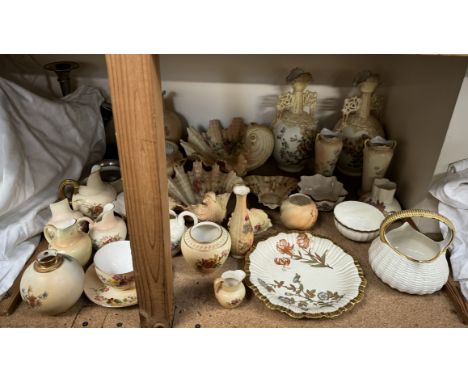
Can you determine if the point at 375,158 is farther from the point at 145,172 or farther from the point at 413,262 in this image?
the point at 145,172

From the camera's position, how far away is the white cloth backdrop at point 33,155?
1.11 m

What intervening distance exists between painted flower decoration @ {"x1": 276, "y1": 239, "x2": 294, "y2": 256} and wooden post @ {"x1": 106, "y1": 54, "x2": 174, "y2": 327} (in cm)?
38

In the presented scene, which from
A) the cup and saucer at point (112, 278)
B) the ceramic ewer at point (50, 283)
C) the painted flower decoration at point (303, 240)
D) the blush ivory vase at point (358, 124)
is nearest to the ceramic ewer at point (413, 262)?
the painted flower decoration at point (303, 240)

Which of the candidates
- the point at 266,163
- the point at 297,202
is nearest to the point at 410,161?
the point at 297,202

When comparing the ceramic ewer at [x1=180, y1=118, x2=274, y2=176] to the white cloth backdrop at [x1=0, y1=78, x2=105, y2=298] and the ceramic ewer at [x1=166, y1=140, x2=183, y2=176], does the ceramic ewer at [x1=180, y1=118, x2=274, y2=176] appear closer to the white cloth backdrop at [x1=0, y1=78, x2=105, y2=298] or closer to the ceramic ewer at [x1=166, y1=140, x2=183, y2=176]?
the ceramic ewer at [x1=166, y1=140, x2=183, y2=176]

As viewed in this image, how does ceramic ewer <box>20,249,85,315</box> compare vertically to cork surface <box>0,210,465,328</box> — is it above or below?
above

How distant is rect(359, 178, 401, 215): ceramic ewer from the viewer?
4.33ft

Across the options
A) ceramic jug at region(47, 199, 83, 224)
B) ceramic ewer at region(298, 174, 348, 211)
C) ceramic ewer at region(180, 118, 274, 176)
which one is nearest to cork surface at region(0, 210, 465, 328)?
ceramic jug at region(47, 199, 83, 224)

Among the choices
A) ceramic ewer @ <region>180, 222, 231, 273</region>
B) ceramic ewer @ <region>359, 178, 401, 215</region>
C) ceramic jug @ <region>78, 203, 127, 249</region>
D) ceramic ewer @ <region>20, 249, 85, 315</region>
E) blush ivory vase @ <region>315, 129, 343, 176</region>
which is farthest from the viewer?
blush ivory vase @ <region>315, 129, 343, 176</region>

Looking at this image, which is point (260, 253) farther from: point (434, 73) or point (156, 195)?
point (434, 73)

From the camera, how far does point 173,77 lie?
1624mm

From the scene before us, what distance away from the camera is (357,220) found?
4.26 feet

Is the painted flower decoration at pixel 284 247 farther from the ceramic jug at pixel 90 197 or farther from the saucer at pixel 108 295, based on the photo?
the ceramic jug at pixel 90 197

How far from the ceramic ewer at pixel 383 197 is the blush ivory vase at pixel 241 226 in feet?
1.50
